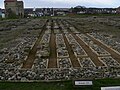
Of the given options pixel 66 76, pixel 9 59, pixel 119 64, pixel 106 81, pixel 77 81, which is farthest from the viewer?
pixel 9 59

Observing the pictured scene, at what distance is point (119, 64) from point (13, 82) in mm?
7758

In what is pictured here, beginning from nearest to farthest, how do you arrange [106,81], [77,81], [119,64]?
[77,81] < [106,81] < [119,64]

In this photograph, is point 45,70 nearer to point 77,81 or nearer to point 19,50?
point 77,81

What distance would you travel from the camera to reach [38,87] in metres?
14.1

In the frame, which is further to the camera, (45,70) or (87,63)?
(87,63)

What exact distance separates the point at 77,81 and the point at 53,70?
13.0 ft

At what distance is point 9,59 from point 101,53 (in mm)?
7559

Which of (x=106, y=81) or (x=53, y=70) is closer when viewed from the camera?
(x=106, y=81)

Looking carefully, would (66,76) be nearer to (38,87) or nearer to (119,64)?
(38,87)

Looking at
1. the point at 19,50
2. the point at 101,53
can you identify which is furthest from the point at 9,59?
the point at 101,53

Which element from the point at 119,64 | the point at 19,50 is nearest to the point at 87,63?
the point at 119,64

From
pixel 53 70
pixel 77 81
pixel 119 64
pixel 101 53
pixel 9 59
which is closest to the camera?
pixel 77 81

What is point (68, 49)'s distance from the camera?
26016mm

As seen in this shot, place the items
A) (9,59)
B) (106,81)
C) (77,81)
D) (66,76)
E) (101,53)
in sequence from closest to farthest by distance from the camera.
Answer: (77,81) → (106,81) → (66,76) → (9,59) → (101,53)
